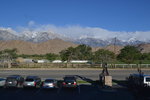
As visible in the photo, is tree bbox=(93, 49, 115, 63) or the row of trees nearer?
tree bbox=(93, 49, 115, 63)

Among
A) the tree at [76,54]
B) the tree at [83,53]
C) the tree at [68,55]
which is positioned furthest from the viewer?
the tree at [83,53]

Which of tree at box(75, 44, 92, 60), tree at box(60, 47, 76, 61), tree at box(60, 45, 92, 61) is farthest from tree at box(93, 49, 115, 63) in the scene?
tree at box(75, 44, 92, 60)

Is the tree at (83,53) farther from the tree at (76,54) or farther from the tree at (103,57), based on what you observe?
Answer: the tree at (103,57)

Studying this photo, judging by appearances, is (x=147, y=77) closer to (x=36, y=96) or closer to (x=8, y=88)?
(x=36, y=96)

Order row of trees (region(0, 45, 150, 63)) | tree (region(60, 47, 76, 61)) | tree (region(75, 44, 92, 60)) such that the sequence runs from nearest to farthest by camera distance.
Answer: row of trees (region(0, 45, 150, 63)), tree (region(60, 47, 76, 61)), tree (region(75, 44, 92, 60))

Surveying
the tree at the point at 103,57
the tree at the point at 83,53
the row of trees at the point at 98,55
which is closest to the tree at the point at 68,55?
the row of trees at the point at 98,55

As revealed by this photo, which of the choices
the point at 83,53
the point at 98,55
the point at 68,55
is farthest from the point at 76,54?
the point at 98,55

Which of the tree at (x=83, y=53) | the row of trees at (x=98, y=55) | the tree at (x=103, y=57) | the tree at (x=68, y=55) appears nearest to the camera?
the tree at (x=103, y=57)

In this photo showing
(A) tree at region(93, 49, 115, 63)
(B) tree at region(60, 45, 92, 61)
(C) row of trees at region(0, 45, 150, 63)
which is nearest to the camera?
(A) tree at region(93, 49, 115, 63)

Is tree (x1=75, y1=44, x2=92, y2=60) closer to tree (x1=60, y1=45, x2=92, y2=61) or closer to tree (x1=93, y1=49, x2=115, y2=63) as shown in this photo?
tree (x1=60, y1=45, x2=92, y2=61)

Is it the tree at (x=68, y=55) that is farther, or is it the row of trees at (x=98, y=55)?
the tree at (x=68, y=55)

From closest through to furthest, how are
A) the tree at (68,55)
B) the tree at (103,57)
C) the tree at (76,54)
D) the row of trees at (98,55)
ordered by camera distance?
the tree at (103,57), the row of trees at (98,55), the tree at (68,55), the tree at (76,54)

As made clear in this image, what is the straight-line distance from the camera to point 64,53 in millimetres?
75188

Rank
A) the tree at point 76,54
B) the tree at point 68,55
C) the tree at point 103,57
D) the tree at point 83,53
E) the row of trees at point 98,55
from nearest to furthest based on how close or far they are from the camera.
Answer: the tree at point 103,57 < the row of trees at point 98,55 < the tree at point 68,55 < the tree at point 76,54 < the tree at point 83,53
